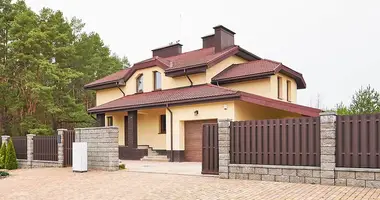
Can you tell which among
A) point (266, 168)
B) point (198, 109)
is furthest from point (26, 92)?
point (266, 168)

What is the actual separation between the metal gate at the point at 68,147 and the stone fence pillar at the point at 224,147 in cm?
774

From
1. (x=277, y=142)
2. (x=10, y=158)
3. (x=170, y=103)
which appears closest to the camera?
(x=277, y=142)

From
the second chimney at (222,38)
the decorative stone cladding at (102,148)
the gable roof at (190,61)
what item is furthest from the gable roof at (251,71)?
the decorative stone cladding at (102,148)

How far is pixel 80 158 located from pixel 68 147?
2429 mm

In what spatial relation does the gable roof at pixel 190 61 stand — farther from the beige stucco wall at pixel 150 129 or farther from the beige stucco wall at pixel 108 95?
the beige stucco wall at pixel 150 129

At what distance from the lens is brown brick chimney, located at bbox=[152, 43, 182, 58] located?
25166 mm

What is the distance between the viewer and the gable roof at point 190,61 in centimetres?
1902

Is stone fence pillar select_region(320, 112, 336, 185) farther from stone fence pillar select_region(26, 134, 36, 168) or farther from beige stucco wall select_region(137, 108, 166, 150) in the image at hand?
stone fence pillar select_region(26, 134, 36, 168)

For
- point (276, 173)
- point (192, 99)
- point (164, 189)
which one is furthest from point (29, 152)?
point (276, 173)

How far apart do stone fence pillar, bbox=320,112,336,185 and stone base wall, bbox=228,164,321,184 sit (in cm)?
18

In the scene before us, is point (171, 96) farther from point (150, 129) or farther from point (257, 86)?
point (257, 86)

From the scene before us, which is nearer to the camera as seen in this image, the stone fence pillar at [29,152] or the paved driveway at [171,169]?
the paved driveway at [171,169]

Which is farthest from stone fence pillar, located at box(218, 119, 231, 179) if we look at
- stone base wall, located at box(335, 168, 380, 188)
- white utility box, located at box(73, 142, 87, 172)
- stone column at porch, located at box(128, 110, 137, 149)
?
stone column at porch, located at box(128, 110, 137, 149)

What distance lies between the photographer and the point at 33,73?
1140 inches
